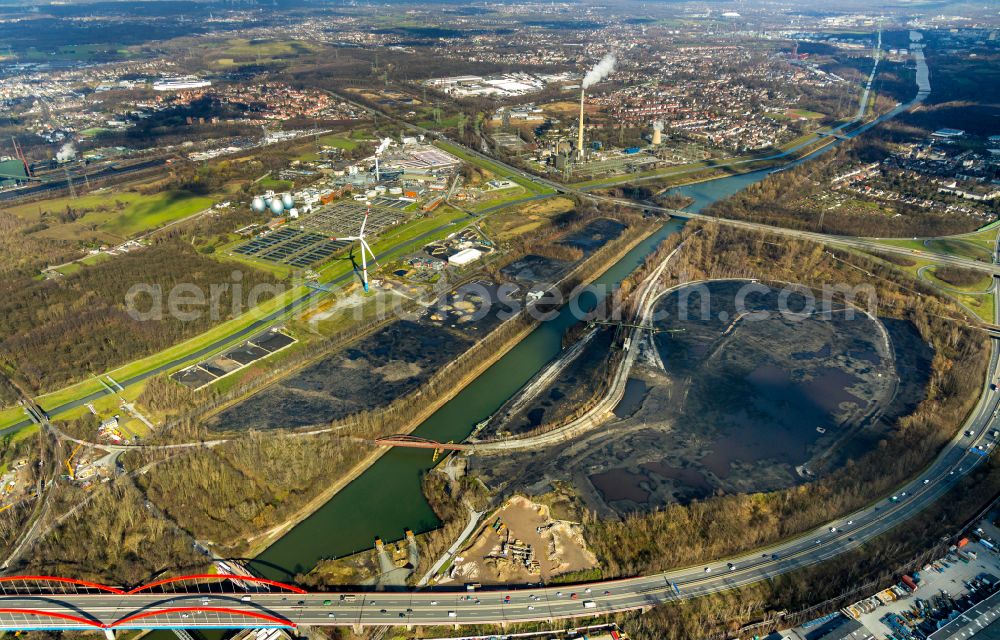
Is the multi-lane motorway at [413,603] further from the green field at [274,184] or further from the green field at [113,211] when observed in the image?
the green field at [274,184]

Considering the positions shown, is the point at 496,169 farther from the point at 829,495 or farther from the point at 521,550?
the point at 521,550

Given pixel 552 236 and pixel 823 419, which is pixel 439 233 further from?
pixel 823 419

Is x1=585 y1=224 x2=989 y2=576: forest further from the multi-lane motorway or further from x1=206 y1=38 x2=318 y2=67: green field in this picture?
x1=206 y1=38 x2=318 y2=67: green field

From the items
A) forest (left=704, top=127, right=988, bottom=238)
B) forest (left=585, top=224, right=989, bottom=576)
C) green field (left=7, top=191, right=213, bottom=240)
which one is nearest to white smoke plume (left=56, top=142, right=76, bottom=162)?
green field (left=7, top=191, right=213, bottom=240)

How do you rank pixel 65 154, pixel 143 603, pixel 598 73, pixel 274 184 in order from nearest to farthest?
pixel 143 603, pixel 274 184, pixel 65 154, pixel 598 73

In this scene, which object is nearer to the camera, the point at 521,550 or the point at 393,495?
the point at 521,550

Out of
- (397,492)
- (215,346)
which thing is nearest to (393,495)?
(397,492)

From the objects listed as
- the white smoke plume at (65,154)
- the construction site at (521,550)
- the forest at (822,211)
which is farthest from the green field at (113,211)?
the forest at (822,211)
